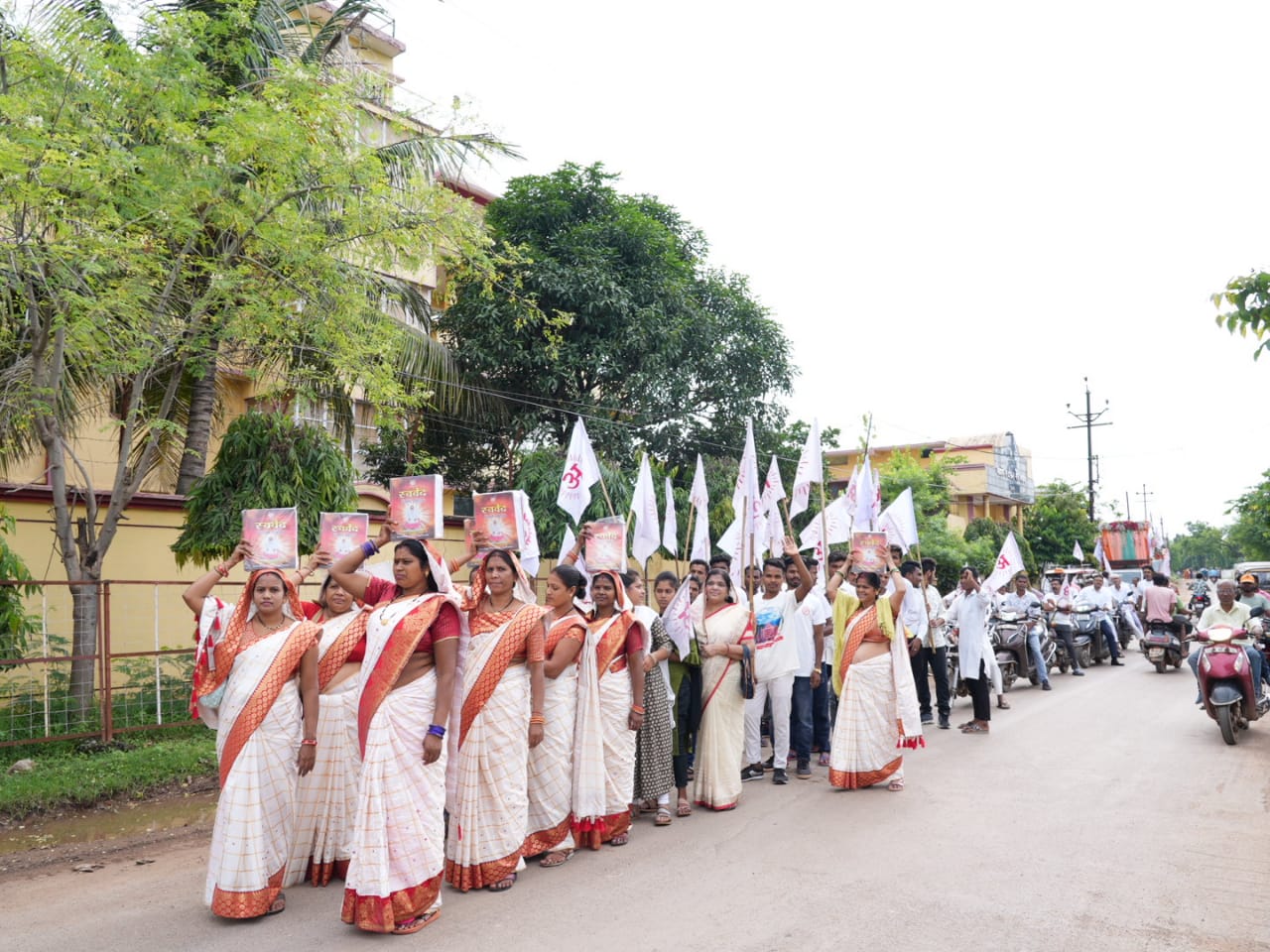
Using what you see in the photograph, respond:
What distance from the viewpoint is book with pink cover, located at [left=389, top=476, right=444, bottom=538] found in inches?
235

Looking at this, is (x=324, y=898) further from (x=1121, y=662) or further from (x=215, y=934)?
(x=1121, y=662)

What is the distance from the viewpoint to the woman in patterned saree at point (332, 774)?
18.0ft

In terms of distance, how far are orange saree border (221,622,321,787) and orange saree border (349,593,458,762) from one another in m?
0.44

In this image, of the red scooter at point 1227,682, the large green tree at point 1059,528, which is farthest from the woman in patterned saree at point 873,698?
the large green tree at point 1059,528

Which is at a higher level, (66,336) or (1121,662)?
(66,336)

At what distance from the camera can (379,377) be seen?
34.7 ft

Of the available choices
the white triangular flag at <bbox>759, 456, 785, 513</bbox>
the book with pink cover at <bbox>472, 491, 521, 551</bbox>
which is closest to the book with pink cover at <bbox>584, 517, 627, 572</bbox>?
the book with pink cover at <bbox>472, 491, 521, 551</bbox>

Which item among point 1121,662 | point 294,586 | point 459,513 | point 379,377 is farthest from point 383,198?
point 1121,662

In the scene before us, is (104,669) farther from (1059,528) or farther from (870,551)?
(1059,528)

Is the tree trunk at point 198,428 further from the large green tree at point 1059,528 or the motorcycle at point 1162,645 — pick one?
the large green tree at point 1059,528

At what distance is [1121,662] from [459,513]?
12.1m

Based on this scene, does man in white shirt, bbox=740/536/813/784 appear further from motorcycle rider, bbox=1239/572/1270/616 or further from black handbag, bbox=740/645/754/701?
motorcycle rider, bbox=1239/572/1270/616

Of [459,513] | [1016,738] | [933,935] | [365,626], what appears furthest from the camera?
[459,513]

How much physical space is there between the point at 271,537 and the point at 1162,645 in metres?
14.0
